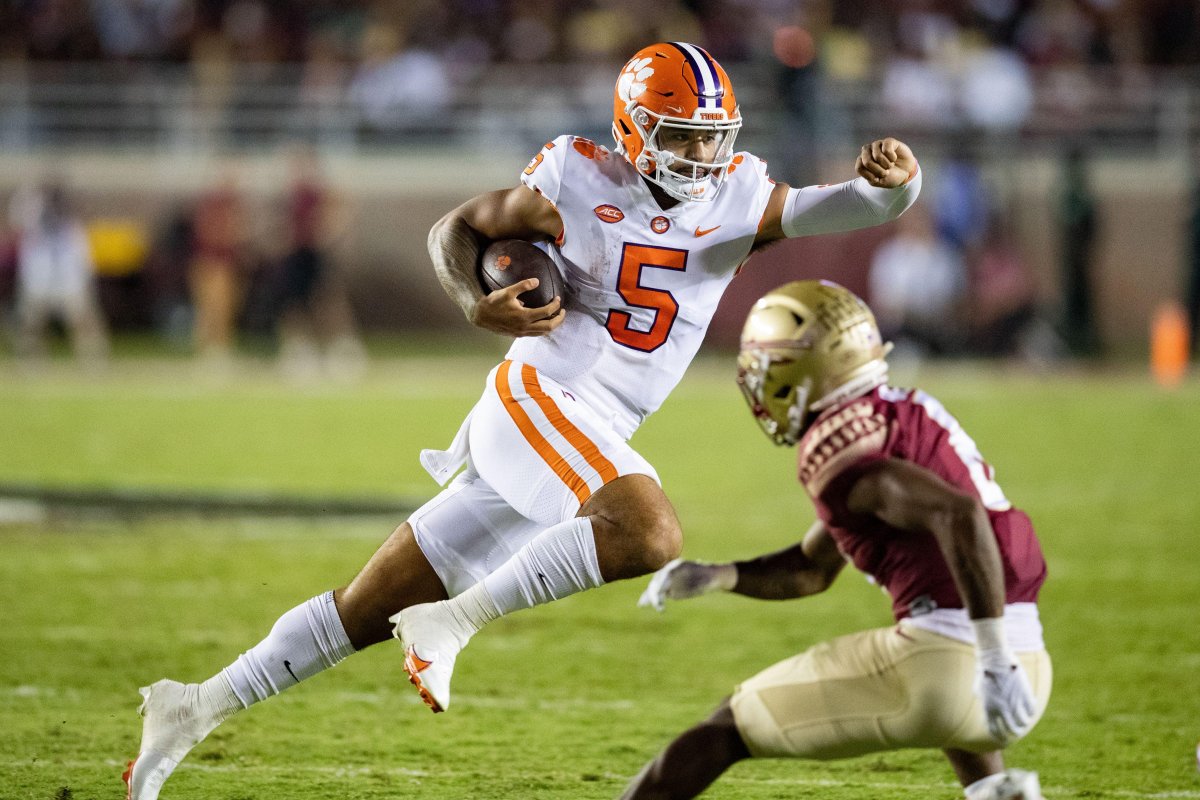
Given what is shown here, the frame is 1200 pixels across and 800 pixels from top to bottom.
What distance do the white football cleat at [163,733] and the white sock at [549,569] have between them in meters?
0.71

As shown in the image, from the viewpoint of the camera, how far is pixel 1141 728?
4.51 meters

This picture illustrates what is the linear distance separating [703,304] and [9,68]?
16509mm

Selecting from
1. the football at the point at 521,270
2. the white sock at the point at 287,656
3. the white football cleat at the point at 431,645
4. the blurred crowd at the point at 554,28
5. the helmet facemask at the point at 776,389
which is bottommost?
the white sock at the point at 287,656

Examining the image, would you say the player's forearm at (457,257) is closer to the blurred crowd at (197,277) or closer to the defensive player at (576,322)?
the defensive player at (576,322)

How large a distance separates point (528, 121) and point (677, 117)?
13706 millimetres

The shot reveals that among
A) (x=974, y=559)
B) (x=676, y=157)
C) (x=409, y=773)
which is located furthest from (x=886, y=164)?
(x=409, y=773)

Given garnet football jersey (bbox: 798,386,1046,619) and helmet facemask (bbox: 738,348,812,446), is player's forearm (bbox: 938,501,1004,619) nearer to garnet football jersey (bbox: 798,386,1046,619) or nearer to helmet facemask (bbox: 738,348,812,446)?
garnet football jersey (bbox: 798,386,1046,619)

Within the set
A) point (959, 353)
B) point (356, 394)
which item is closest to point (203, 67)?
point (356, 394)

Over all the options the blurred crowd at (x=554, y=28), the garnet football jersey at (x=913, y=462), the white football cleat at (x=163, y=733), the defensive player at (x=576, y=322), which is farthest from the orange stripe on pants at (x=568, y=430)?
the blurred crowd at (x=554, y=28)

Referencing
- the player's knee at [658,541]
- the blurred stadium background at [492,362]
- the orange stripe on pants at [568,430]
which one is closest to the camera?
the player's knee at [658,541]

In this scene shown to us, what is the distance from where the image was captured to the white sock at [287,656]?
3635 mm

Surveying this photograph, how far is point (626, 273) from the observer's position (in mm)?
3783

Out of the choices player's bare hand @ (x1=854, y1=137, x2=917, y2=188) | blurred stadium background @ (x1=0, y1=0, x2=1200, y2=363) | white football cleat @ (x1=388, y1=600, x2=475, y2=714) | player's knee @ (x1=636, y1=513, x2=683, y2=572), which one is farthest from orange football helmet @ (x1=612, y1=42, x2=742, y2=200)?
blurred stadium background @ (x1=0, y1=0, x2=1200, y2=363)

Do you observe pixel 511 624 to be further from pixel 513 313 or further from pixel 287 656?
pixel 513 313
